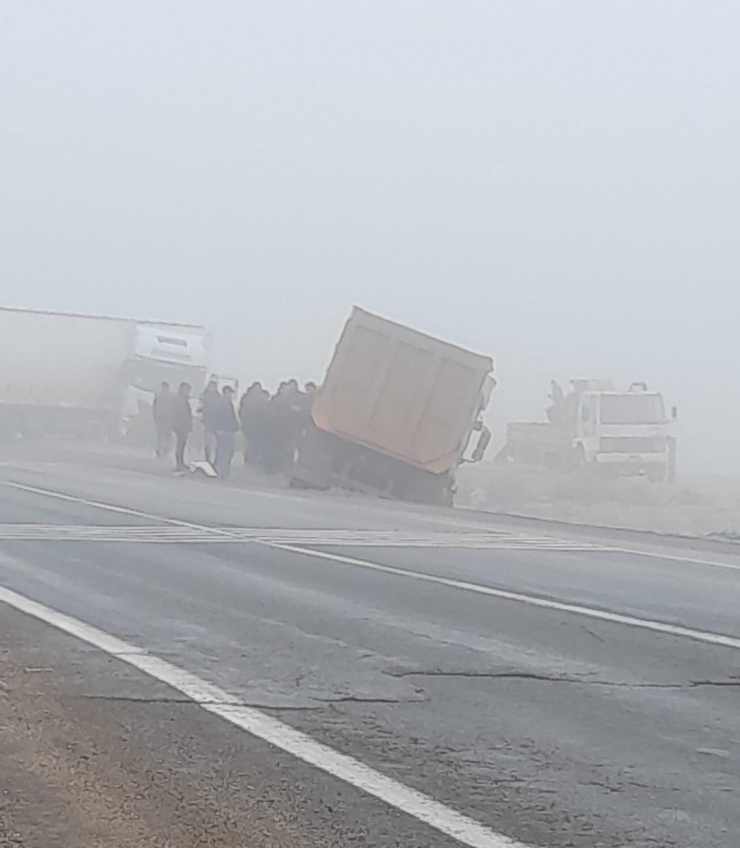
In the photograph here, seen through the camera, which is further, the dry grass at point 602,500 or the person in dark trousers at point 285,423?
the person in dark trousers at point 285,423

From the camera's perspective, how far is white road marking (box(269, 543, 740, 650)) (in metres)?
8.82

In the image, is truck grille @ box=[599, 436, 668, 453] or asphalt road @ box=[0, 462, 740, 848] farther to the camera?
truck grille @ box=[599, 436, 668, 453]

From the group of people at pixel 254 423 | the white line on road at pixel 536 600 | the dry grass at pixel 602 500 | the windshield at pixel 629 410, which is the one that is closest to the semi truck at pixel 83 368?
the group of people at pixel 254 423

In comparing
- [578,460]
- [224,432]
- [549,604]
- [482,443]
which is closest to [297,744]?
[549,604]

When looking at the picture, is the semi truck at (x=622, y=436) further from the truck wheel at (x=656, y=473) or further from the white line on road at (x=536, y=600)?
the white line on road at (x=536, y=600)

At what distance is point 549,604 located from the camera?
10039mm

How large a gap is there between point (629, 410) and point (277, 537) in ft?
60.4

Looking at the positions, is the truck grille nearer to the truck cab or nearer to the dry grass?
the truck cab

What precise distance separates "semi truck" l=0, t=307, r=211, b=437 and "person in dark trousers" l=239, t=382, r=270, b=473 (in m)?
12.4

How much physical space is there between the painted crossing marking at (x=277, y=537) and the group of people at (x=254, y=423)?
9687mm

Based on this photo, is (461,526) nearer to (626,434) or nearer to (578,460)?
(626,434)

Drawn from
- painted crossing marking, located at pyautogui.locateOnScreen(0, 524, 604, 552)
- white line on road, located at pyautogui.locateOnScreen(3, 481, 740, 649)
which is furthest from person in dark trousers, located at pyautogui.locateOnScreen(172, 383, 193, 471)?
white line on road, located at pyautogui.locateOnScreen(3, 481, 740, 649)

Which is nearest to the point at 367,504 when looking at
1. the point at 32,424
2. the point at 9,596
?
the point at 9,596

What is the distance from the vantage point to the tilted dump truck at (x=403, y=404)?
23641 millimetres
